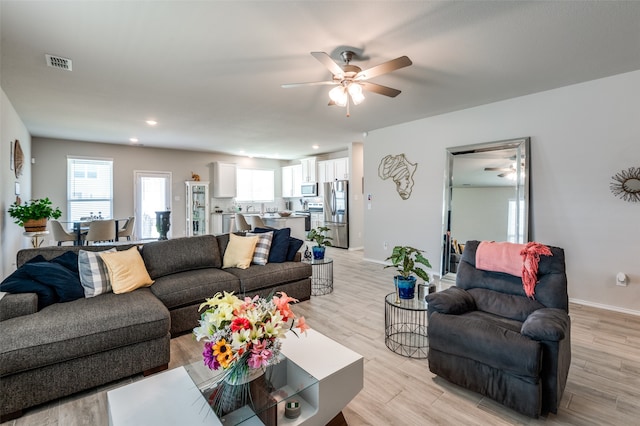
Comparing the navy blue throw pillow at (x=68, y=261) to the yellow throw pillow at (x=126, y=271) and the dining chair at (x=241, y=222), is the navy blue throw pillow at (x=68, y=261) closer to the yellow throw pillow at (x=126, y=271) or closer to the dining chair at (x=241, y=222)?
the yellow throw pillow at (x=126, y=271)

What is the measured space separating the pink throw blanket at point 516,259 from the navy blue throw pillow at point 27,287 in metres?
3.39

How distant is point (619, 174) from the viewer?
3.32 m

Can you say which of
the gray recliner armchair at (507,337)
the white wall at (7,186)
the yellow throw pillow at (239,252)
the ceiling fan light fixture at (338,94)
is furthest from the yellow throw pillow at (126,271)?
the gray recliner armchair at (507,337)

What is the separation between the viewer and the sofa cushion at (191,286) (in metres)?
2.72

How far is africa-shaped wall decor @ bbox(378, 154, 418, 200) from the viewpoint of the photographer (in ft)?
17.3

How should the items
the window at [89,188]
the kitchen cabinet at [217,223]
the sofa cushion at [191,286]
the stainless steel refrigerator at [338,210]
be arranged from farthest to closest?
1. the kitchen cabinet at [217,223]
2. the stainless steel refrigerator at [338,210]
3. the window at [89,188]
4. the sofa cushion at [191,286]

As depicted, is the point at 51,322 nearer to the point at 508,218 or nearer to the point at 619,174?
the point at 508,218

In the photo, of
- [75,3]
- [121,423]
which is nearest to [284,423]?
[121,423]

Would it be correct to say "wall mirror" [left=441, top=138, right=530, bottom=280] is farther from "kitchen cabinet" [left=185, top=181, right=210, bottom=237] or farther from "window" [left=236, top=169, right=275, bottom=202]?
"kitchen cabinet" [left=185, top=181, right=210, bottom=237]

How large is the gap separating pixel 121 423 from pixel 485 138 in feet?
16.1

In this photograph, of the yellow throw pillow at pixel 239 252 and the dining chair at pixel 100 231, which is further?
the dining chair at pixel 100 231

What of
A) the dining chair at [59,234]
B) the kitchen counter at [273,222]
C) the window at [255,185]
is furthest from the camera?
the window at [255,185]

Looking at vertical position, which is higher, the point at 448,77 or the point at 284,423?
the point at 448,77

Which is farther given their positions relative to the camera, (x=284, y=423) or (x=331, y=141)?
(x=331, y=141)
